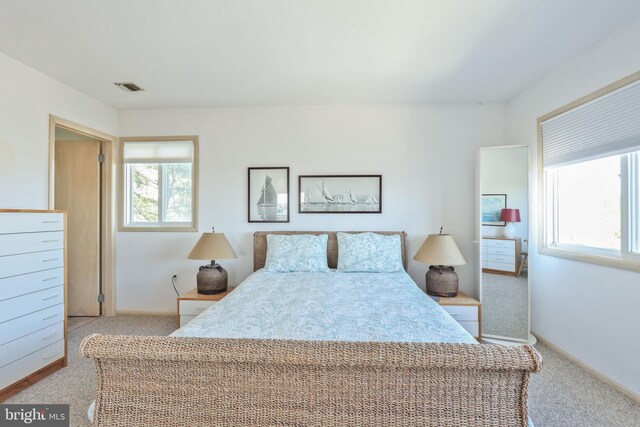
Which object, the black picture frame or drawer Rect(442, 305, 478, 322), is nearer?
drawer Rect(442, 305, 478, 322)

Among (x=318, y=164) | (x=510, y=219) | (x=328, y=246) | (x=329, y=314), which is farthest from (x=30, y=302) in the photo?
(x=510, y=219)

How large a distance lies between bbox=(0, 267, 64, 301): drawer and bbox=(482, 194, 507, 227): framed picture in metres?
3.86

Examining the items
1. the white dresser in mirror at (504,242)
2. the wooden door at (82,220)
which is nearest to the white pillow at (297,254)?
the white dresser in mirror at (504,242)

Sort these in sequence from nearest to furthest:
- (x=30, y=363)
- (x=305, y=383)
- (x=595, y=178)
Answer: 1. (x=305, y=383)
2. (x=30, y=363)
3. (x=595, y=178)

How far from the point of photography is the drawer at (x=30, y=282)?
193 centimetres

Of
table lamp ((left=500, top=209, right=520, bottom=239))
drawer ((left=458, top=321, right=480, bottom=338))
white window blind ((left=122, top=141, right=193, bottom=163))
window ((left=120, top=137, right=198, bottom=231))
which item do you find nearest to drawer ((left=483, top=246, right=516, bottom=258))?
table lamp ((left=500, top=209, right=520, bottom=239))

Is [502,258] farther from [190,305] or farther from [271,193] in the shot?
[190,305]

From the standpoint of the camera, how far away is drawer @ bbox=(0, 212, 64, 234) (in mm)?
1929

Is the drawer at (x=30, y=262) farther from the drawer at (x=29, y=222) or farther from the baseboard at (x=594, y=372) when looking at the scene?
the baseboard at (x=594, y=372)

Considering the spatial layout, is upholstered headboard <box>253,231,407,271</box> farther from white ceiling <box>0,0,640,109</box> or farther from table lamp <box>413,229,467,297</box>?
white ceiling <box>0,0,640,109</box>

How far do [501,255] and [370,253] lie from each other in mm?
1301

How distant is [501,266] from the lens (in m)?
2.82

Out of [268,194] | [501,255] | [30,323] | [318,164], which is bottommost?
[30,323]

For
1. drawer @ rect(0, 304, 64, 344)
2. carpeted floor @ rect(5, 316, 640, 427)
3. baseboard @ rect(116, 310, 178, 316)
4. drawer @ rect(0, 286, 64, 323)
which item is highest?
drawer @ rect(0, 286, 64, 323)
